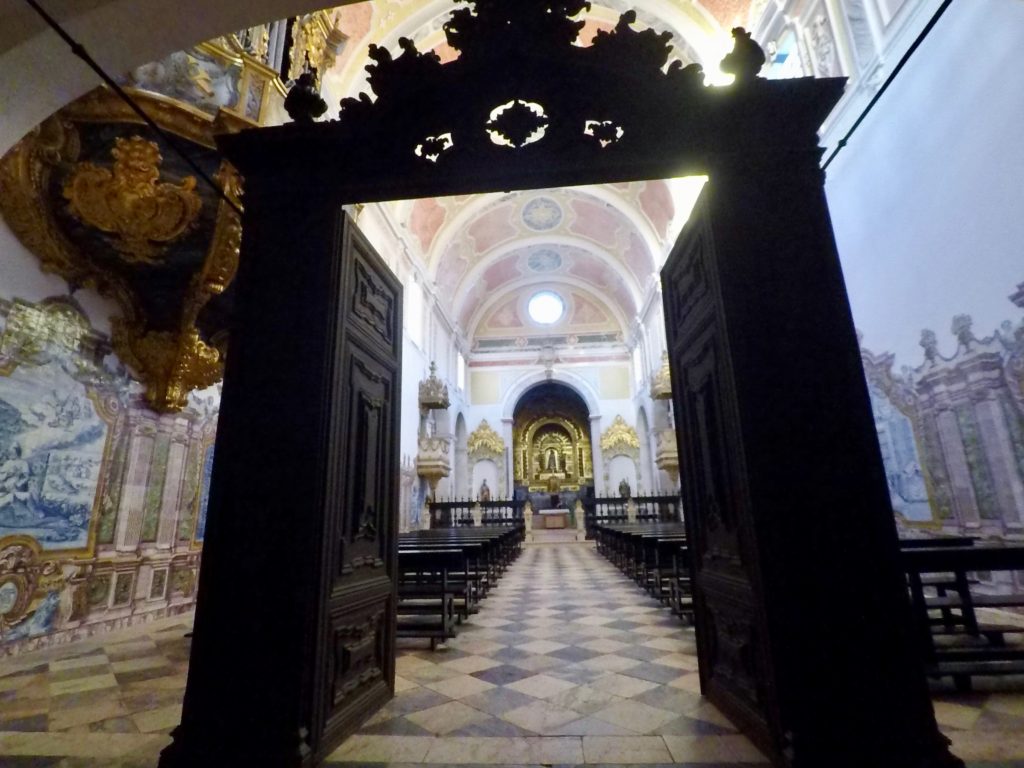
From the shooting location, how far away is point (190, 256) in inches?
169

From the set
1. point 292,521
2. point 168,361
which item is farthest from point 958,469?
point 168,361

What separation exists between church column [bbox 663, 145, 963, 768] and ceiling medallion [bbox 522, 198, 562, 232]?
1508 centimetres

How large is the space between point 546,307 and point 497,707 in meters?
19.9

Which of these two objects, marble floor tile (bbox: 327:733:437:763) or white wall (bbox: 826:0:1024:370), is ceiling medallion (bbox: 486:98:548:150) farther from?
white wall (bbox: 826:0:1024:370)

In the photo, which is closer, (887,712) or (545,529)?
(887,712)

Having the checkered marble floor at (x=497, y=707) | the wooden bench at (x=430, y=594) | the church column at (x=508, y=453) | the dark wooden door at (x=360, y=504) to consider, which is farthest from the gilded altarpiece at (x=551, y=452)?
the dark wooden door at (x=360, y=504)

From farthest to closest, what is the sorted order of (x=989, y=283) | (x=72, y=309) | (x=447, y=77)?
(x=72, y=309), (x=989, y=283), (x=447, y=77)

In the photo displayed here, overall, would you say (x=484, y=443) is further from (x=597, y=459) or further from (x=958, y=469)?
(x=958, y=469)

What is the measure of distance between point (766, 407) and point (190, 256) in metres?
4.43

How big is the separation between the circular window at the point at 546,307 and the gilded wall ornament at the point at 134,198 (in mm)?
A: 18019

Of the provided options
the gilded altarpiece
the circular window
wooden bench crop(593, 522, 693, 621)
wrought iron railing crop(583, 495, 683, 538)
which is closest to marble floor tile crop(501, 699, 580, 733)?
wooden bench crop(593, 522, 693, 621)

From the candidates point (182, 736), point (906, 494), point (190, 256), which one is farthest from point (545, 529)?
point (182, 736)

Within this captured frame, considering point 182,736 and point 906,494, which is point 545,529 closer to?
point 906,494

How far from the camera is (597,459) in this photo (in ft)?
65.6
